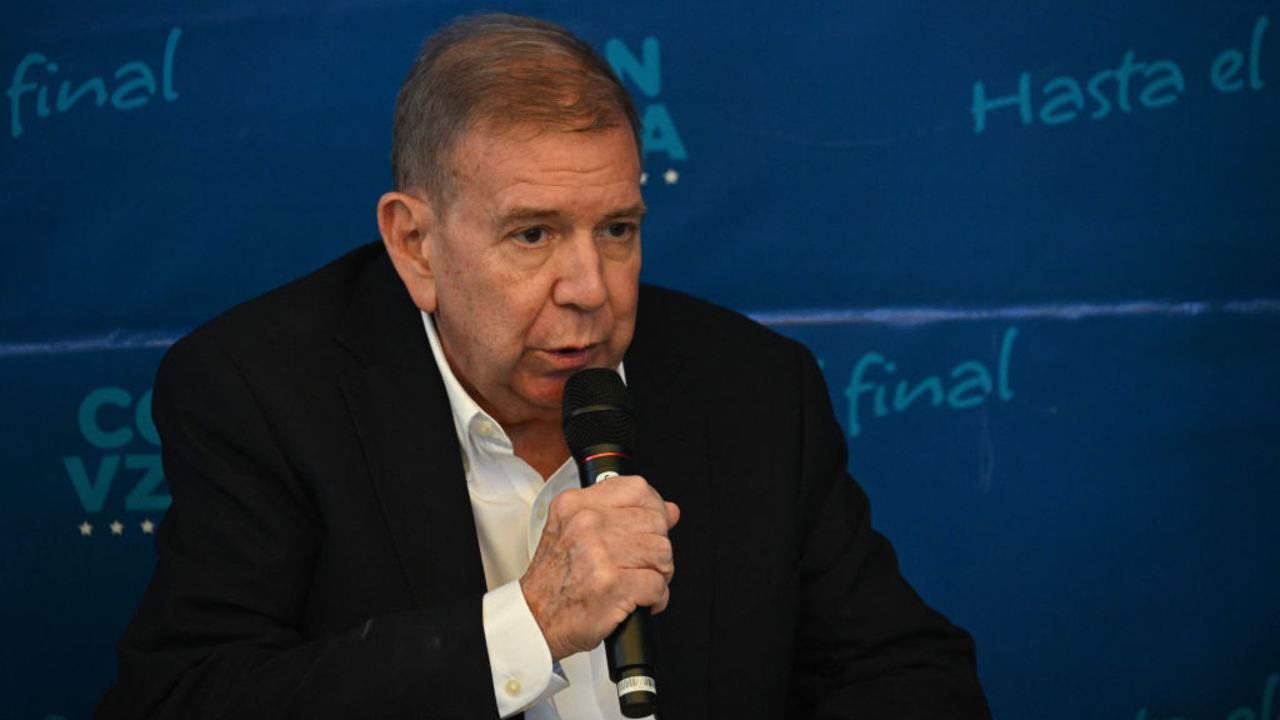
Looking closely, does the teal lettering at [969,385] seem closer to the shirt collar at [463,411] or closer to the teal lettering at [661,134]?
the teal lettering at [661,134]

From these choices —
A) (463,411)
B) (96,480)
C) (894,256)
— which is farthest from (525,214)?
(96,480)

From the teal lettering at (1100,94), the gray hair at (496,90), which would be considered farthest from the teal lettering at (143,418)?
the teal lettering at (1100,94)

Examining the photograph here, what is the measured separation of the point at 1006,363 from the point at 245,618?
5.62ft

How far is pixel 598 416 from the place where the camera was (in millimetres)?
1736

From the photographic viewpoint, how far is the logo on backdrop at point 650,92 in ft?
9.20

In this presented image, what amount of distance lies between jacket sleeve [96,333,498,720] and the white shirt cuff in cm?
2

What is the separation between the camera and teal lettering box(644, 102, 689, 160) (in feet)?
9.25

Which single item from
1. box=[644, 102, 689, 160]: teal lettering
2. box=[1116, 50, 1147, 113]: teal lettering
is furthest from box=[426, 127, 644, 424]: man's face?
box=[1116, 50, 1147, 113]: teal lettering

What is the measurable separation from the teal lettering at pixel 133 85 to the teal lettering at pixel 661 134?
1022mm

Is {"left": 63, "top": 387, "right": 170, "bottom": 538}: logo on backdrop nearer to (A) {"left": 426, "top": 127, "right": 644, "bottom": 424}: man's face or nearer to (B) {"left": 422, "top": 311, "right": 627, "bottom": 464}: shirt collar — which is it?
(B) {"left": 422, "top": 311, "right": 627, "bottom": 464}: shirt collar

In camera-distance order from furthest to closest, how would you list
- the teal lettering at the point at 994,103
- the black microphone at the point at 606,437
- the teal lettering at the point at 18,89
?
1. the teal lettering at the point at 994,103
2. the teal lettering at the point at 18,89
3. the black microphone at the point at 606,437

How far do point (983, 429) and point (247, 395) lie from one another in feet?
5.26

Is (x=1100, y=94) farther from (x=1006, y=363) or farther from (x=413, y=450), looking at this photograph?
(x=413, y=450)

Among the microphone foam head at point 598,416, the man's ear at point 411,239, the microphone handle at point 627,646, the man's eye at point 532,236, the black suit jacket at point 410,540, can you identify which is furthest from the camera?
the man's ear at point 411,239
